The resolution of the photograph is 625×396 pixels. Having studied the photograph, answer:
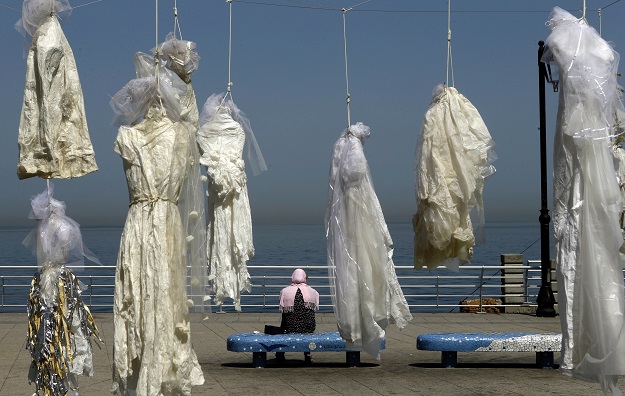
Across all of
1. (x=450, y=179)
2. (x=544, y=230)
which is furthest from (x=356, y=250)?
(x=544, y=230)

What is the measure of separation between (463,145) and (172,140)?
3.10 m

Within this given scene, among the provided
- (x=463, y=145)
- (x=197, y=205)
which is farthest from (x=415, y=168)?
(x=197, y=205)

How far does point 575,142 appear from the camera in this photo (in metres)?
8.02

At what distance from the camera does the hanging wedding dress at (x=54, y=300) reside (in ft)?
33.4

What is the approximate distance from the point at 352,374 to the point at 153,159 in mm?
5866

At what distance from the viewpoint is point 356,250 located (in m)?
11.5

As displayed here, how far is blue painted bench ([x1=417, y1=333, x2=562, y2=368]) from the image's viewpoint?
13.6 metres

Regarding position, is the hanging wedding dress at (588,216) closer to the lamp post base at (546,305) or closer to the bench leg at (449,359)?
the bench leg at (449,359)

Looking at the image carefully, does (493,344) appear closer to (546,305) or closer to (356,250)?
(356,250)

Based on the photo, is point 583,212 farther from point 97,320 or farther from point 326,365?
point 97,320

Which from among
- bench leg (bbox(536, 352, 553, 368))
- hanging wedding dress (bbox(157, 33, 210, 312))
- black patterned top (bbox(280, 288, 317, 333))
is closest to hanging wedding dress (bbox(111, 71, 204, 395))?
hanging wedding dress (bbox(157, 33, 210, 312))

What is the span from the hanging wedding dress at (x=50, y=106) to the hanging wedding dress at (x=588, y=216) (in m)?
3.32

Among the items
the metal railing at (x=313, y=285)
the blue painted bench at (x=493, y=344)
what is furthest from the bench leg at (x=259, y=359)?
the blue painted bench at (x=493, y=344)

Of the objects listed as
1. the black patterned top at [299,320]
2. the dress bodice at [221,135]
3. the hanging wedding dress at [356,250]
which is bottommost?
the black patterned top at [299,320]
